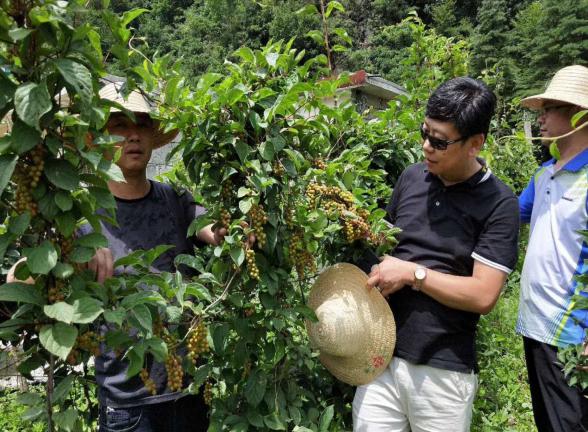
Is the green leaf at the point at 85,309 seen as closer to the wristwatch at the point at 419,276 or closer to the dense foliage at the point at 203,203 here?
the dense foliage at the point at 203,203

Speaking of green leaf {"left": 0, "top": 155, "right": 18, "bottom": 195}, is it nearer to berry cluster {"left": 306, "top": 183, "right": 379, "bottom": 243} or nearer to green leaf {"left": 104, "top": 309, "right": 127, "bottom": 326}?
green leaf {"left": 104, "top": 309, "right": 127, "bottom": 326}

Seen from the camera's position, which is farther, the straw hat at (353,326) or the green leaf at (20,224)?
the straw hat at (353,326)

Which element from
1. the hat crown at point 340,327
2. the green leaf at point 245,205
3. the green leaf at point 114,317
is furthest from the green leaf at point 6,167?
the hat crown at point 340,327

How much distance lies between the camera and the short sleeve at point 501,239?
1.84 m

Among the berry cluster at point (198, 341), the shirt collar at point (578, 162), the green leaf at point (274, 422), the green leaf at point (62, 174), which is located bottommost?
the green leaf at point (274, 422)

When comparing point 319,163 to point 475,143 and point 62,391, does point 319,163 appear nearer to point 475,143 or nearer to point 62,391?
point 475,143

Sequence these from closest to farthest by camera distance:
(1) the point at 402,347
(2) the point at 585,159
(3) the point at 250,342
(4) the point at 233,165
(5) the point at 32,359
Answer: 1. (5) the point at 32,359
2. (4) the point at 233,165
3. (3) the point at 250,342
4. (1) the point at 402,347
5. (2) the point at 585,159

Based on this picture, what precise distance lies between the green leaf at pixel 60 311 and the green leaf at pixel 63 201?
0.21m

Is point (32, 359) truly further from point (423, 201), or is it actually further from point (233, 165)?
point (423, 201)

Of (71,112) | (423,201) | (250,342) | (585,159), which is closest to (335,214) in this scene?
(423,201)

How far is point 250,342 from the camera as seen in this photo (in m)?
1.83

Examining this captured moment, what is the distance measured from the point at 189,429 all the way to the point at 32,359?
90cm

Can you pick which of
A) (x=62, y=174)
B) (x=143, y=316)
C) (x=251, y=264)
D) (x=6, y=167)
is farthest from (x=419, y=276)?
(x=6, y=167)

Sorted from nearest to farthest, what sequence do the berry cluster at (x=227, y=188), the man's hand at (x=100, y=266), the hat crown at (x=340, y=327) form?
1. the man's hand at (x=100, y=266)
2. the berry cluster at (x=227, y=188)
3. the hat crown at (x=340, y=327)
